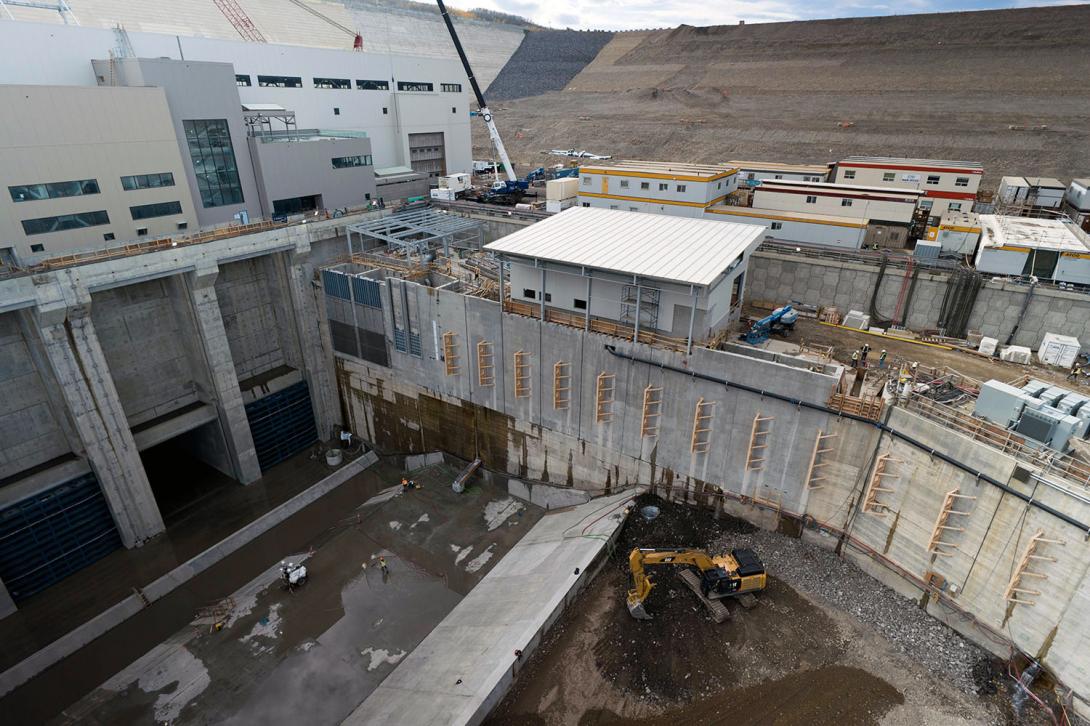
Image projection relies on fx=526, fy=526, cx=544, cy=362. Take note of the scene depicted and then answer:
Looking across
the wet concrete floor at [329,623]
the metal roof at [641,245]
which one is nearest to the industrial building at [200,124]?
the metal roof at [641,245]

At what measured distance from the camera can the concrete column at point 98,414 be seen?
2566 cm

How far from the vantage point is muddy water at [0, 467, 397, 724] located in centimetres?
2269

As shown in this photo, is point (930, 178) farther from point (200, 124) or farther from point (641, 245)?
point (200, 124)

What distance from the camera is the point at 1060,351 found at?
1057 inches

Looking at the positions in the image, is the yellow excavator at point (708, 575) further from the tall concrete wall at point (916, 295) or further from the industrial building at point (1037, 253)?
the industrial building at point (1037, 253)

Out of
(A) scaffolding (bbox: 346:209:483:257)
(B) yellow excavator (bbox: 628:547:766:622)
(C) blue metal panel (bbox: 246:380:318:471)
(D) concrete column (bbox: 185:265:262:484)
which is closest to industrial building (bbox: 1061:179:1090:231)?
(B) yellow excavator (bbox: 628:547:766:622)

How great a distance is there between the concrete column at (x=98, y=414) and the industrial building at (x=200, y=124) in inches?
297

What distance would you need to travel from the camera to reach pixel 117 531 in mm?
29875

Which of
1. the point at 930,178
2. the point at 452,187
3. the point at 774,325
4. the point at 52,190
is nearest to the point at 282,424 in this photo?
the point at 52,190

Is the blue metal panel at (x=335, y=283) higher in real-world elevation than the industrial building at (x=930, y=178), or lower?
lower

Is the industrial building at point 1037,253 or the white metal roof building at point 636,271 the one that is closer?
the white metal roof building at point 636,271

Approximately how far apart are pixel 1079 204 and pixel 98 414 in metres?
72.7

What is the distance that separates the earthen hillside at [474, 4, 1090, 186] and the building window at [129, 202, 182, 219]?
76.7m

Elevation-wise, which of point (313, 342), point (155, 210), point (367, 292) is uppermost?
point (155, 210)
